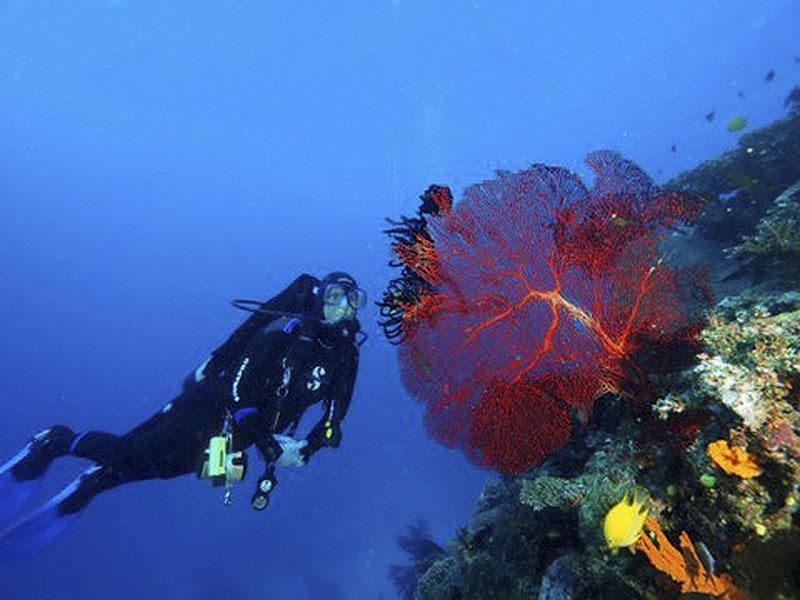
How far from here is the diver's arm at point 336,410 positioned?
5.58 m

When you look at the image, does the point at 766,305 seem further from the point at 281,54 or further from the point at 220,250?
the point at 220,250

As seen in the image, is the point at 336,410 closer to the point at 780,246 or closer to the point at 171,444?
the point at 171,444

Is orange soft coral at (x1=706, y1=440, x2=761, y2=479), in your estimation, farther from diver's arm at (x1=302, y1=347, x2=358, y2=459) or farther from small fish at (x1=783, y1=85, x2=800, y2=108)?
small fish at (x1=783, y1=85, x2=800, y2=108)

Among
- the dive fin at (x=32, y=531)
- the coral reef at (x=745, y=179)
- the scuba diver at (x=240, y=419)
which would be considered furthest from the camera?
the coral reef at (x=745, y=179)

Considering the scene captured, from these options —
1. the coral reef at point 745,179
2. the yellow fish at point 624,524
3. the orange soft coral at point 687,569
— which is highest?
the coral reef at point 745,179

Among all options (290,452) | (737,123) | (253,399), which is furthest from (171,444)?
(737,123)

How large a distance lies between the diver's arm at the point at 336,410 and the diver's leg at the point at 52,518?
3235 millimetres

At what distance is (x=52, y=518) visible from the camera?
6.79m

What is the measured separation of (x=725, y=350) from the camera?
3.15 m

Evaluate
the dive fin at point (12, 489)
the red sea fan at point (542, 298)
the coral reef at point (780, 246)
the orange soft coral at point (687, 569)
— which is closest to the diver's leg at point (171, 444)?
the dive fin at point (12, 489)

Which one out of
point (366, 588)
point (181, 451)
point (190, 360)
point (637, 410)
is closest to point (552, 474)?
point (637, 410)

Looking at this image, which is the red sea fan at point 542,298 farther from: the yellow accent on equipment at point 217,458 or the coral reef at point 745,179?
the coral reef at point 745,179

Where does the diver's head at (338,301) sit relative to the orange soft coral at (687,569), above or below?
above

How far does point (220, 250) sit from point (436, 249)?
13815cm
